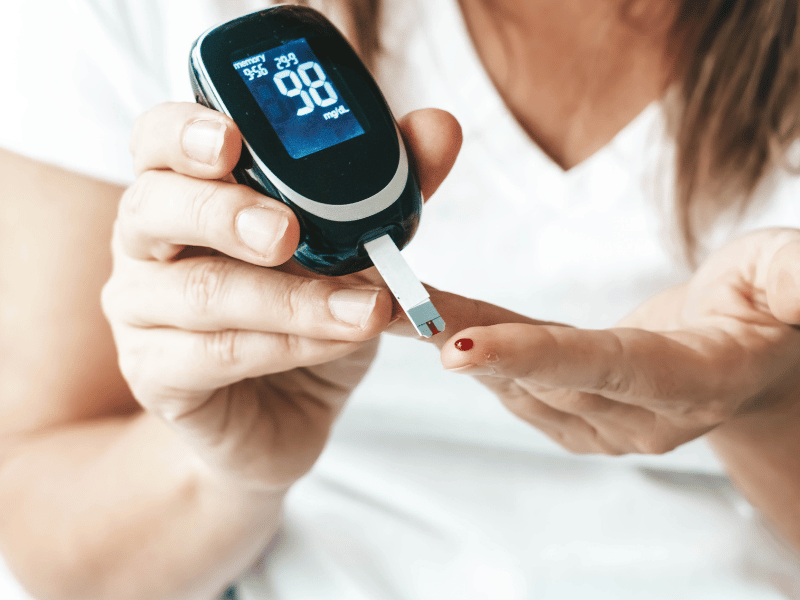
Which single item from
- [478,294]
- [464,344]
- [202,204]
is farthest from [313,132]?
[478,294]

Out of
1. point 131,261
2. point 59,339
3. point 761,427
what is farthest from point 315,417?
point 761,427

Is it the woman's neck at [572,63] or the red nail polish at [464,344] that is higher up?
the red nail polish at [464,344]

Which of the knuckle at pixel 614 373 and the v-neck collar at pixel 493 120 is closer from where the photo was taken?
the knuckle at pixel 614 373

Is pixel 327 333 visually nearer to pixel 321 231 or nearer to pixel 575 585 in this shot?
pixel 321 231

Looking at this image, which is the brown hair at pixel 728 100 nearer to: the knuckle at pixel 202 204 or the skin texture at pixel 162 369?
the skin texture at pixel 162 369

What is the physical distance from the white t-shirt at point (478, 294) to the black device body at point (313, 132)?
1.20 ft

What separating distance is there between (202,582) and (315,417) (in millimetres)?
310

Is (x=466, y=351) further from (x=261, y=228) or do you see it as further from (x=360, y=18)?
(x=360, y=18)

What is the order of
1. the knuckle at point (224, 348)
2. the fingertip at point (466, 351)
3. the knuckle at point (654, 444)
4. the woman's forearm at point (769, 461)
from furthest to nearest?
the woman's forearm at point (769, 461) < the knuckle at point (654, 444) < the knuckle at point (224, 348) < the fingertip at point (466, 351)

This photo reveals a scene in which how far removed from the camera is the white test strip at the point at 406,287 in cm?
44

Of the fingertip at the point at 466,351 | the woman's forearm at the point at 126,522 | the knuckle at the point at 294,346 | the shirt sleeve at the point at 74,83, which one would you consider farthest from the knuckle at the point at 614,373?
the shirt sleeve at the point at 74,83

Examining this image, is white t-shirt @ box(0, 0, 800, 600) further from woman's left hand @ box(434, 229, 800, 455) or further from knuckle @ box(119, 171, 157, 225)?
knuckle @ box(119, 171, 157, 225)

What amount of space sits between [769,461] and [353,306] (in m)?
0.62

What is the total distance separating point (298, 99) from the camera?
1.65 feet
